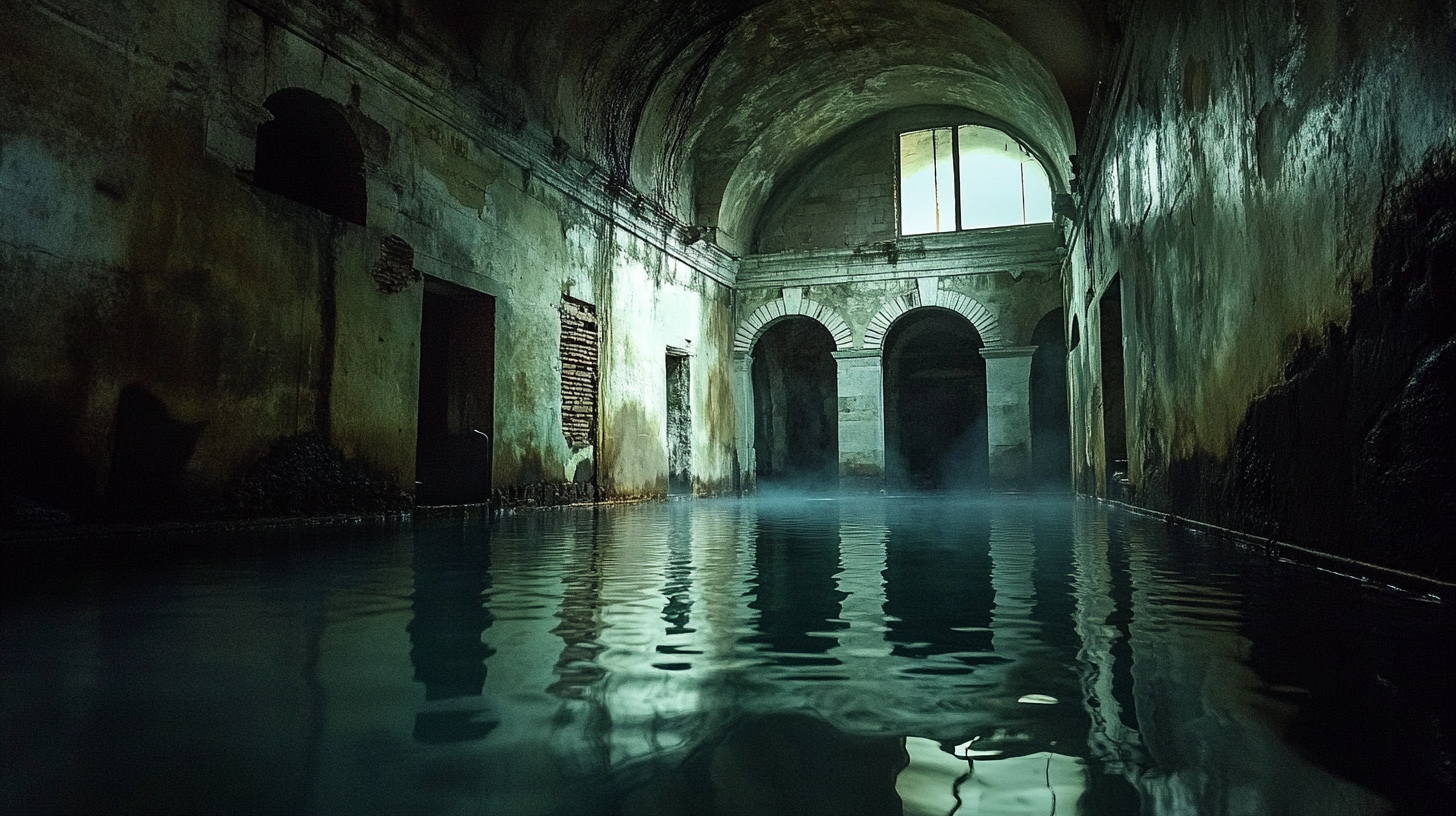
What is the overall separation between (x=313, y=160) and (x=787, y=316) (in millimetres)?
9634

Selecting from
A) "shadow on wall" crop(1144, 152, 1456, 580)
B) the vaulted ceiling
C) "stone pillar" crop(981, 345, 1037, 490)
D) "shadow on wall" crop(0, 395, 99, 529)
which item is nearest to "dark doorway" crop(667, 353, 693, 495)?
the vaulted ceiling

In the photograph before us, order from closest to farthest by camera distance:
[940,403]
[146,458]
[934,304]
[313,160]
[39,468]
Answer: [39,468], [146,458], [313,160], [934,304], [940,403]

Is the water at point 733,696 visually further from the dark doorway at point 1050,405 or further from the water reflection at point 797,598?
the dark doorway at point 1050,405

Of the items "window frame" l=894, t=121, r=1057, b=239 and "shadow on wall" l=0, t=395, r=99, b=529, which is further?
"window frame" l=894, t=121, r=1057, b=239

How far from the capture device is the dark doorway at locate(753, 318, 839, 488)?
60.6ft

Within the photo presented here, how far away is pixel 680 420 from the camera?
1389 cm

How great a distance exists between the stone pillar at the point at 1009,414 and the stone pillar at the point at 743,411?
3971 millimetres

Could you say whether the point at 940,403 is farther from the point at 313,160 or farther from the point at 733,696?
the point at 733,696

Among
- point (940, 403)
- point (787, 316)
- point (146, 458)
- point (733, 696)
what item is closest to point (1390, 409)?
point (733, 696)

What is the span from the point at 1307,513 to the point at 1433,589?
83 cm

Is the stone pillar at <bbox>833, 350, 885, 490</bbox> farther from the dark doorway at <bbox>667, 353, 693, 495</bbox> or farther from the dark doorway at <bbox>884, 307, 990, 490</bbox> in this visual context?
the dark doorway at <bbox>667, 353, 693, 495</bbox>

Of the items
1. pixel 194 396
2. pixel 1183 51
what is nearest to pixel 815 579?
pixel 1183 51

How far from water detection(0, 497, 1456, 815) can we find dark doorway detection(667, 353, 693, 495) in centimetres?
1094

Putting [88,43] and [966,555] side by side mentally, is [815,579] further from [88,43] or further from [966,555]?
[88,43]
